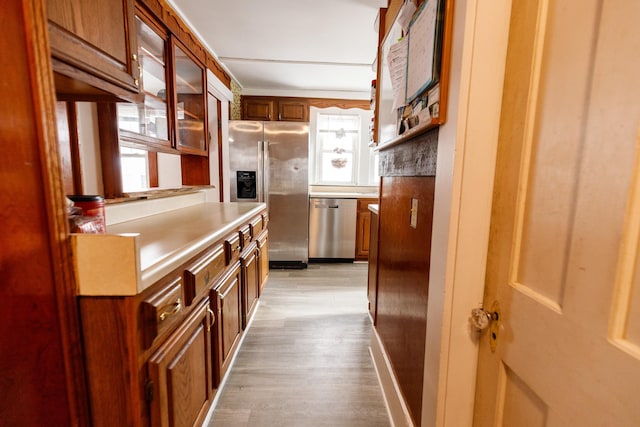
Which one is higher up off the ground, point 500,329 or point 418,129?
point 418,129

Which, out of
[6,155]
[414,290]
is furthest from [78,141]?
[414,290]

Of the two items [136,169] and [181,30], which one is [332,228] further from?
[181,30]

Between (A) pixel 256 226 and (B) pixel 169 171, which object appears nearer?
(A) pixel 256 226

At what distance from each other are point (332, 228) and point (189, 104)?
219 centimetres

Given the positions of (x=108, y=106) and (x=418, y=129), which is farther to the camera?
(x=108, y=106)

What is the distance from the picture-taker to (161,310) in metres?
0.77

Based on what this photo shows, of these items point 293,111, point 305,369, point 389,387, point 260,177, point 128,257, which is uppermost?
point 293,111

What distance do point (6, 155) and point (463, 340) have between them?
1141 millimetres

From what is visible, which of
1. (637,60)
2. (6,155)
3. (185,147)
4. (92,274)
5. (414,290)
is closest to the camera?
(637,60)

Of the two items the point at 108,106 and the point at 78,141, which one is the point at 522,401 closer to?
the point at 78,141

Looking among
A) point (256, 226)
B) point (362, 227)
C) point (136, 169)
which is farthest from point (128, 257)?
point (362, 227)

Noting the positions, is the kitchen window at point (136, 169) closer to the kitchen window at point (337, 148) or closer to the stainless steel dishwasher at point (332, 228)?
the stainless steel dishwasher at point (332, 228)

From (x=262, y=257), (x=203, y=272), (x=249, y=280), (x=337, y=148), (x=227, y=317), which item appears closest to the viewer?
(x=203, y=272)

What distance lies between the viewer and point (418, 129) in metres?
0.90
